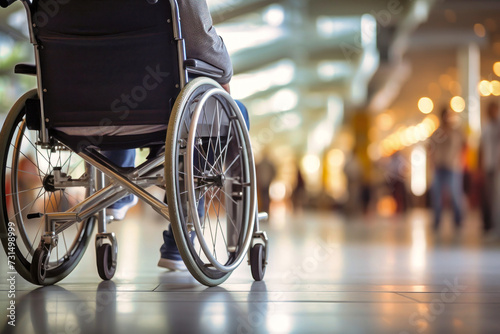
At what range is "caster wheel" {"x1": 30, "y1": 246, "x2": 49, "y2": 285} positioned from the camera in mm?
1946

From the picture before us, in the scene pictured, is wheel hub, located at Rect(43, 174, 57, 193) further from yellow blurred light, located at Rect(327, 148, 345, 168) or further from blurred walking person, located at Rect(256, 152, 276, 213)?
yellow blurred light, located at Rect(327, 148, 345, 168)

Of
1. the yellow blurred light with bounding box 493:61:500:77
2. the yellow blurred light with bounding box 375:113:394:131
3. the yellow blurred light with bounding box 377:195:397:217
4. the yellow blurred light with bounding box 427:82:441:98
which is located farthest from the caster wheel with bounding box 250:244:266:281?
the yellow blurred light with bounding box 375:113:394:131

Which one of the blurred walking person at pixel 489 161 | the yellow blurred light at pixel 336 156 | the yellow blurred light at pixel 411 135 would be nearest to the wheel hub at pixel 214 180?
the blurred walking person at pixel 489 161

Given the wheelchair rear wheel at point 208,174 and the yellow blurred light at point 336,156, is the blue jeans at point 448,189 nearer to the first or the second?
the wheelchair rear wheel at point 208,174

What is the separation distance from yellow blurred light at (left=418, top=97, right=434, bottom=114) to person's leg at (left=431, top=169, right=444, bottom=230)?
14261mm

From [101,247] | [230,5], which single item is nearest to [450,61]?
[230,5]

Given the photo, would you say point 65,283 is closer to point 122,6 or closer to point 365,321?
point 122,6

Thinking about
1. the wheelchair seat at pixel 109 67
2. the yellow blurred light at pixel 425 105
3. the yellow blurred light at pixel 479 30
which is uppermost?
the yellow blurred light at pixel 479 30

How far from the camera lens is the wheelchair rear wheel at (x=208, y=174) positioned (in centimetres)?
174

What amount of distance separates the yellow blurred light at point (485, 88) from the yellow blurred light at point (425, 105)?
245 cm

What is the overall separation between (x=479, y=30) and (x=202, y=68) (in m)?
12.1

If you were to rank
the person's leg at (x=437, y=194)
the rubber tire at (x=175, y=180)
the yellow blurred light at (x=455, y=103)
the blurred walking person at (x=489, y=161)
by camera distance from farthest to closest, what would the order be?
the yellow blurred light at (x=455, y=103), the person's leg at (x=437, y=194), the blurred walking person at (x=489, y=161), the rubber tire at (x=175, y=180)

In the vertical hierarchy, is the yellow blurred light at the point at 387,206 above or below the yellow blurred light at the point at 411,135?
below

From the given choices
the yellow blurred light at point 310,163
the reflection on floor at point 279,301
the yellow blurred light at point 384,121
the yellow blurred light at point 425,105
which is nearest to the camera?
the reflection on floor at point 279,301
